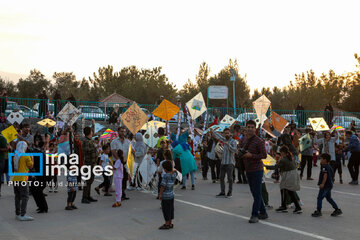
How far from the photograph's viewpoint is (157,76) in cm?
7744

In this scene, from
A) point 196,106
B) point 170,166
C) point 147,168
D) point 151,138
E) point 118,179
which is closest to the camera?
point 170,166

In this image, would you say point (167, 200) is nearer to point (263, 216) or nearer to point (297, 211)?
point (263, 216)

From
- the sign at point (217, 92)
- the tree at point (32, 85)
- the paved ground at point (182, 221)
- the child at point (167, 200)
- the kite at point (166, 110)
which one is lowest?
the paved ground at point (182, 221)

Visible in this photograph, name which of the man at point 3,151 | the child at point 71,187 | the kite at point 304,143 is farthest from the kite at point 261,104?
the child at point 71,187

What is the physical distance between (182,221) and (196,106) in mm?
11923

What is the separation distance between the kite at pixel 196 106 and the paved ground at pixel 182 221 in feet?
28.0

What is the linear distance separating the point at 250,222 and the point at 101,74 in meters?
90.6

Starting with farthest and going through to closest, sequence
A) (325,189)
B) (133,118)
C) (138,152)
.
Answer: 1. (133,118)
2. (138,152)
3. (325,189)

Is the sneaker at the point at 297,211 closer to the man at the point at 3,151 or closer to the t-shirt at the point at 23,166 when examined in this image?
the t-shirt at the point at 23,166

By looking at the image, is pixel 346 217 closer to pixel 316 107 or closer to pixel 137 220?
pixel 137 220

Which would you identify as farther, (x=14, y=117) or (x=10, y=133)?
(x=14, y=117)

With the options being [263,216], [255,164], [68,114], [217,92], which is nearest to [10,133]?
[68,114]

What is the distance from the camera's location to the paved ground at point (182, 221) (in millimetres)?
7477

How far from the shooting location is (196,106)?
66.4ft
